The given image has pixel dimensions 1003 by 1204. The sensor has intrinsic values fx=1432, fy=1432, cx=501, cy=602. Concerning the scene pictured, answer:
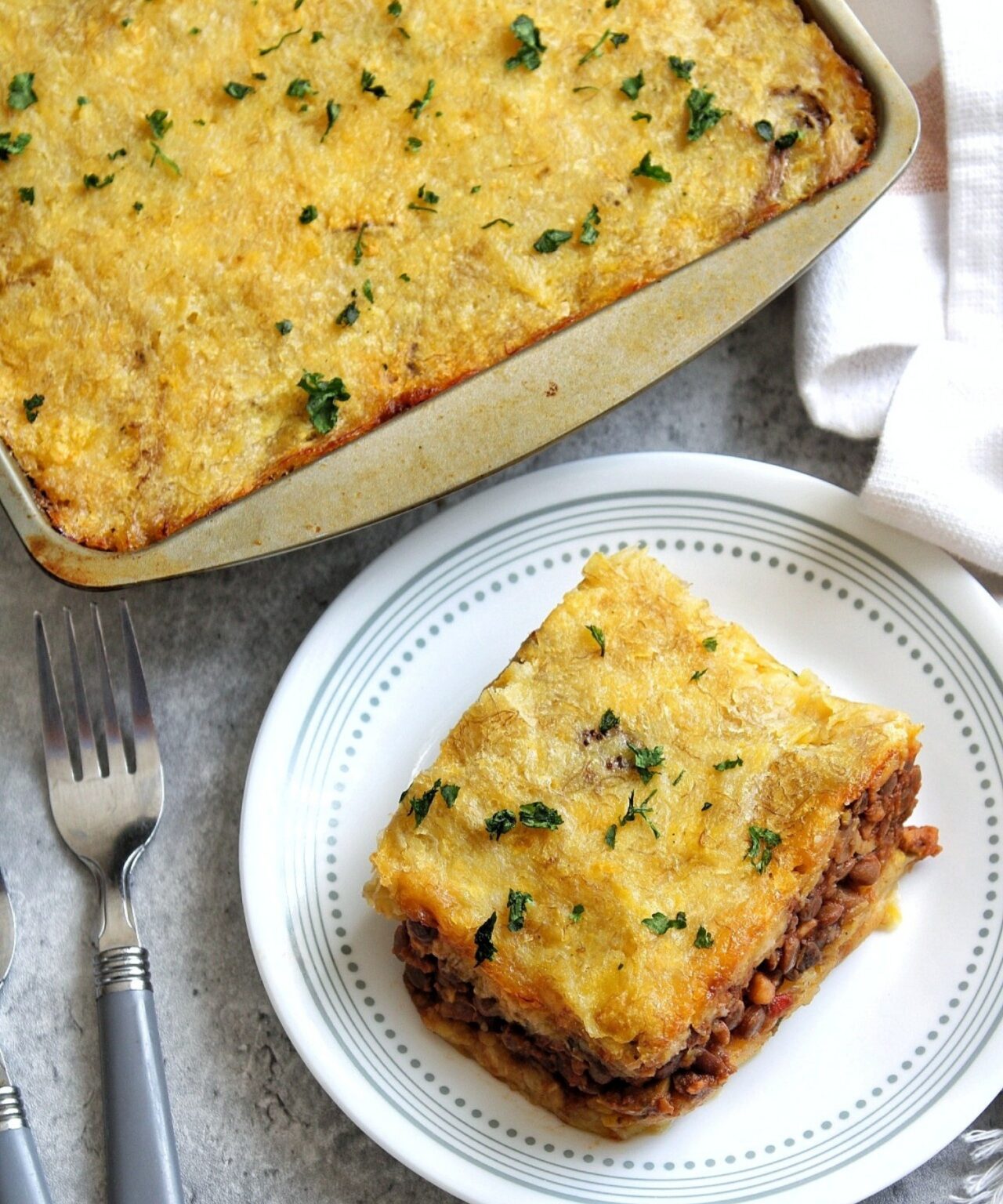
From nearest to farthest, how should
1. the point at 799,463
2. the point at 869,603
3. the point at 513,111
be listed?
the point at 513,111 → the point at 869,603 → the point at 799,463

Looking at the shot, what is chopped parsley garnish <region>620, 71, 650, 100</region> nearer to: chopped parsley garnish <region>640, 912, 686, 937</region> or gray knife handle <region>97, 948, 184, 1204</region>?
chopped parsley garnish <region>640, 912, 686, 937</region>

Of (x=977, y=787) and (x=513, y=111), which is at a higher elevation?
(x=513, y=111)

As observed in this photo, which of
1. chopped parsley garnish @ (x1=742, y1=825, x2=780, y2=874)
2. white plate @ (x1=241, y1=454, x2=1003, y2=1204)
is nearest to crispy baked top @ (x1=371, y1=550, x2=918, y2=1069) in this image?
chopped parsley garnish @ (x1=742, y1=825, x2=780, y2=874)

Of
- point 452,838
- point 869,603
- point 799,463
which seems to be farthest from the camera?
point 799,463

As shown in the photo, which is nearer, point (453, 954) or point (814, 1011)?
point (453, 954)

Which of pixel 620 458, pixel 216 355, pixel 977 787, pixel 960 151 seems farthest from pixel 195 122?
pixel 977 787

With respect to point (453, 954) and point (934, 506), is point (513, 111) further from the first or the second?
point (453, 954)
